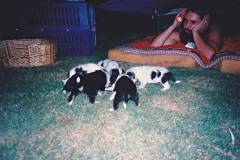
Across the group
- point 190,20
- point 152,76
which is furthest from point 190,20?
point 152,76

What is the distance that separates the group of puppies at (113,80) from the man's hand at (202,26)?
1.31m

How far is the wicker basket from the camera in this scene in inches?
144

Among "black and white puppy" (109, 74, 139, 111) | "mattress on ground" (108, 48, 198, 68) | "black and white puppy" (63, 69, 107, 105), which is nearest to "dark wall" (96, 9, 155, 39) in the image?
"mattress on ground" (108, 48, 198, 68)

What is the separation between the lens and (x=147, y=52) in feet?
12.7

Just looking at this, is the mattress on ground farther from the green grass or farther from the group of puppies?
the group of puppies

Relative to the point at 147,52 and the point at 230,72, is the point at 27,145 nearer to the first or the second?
the point at 147,52

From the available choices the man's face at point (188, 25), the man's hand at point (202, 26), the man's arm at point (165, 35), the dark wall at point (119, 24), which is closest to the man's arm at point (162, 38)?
the man's arm at point (165, 35)

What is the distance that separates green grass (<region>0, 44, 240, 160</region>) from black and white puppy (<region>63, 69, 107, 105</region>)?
104 millimetres

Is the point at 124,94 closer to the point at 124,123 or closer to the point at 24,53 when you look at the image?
the point at 124,123

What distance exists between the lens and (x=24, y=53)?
369 centimetres

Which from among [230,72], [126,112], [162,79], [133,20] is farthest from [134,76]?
[133,20]

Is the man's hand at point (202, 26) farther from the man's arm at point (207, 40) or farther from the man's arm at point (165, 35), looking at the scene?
the man's arm at point (165, 35)

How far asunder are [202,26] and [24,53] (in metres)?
2.99

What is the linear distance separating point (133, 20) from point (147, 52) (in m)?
3.43
